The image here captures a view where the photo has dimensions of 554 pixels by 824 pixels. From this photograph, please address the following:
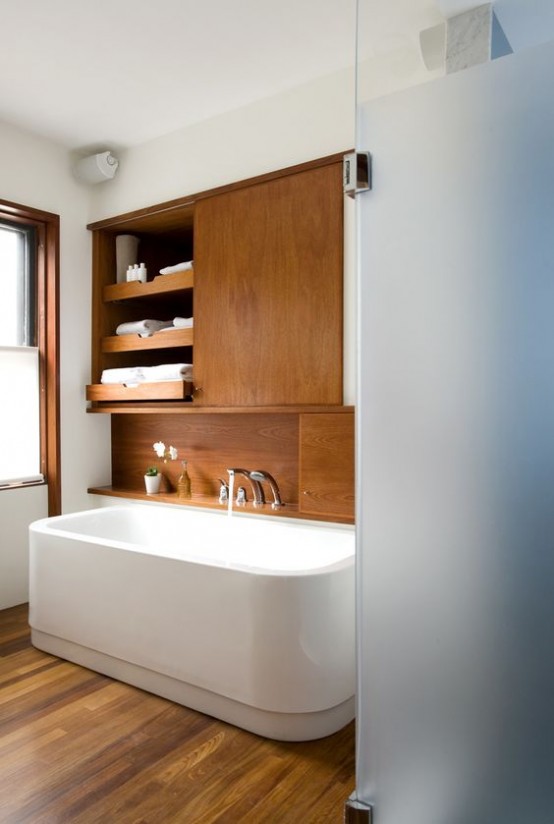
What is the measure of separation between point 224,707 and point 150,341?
1.98 meters

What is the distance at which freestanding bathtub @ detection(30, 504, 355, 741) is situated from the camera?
2.04m

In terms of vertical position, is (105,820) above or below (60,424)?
below

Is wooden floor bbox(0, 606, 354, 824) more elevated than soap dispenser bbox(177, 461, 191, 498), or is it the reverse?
soap dispenser bbox(177, 461, 191, 498)

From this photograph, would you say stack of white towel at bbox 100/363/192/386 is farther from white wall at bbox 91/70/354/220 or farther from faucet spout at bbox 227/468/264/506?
white wall at bbox 91/70/354/220

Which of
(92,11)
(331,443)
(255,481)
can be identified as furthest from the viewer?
(255,481)

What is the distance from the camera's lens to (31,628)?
114 inches

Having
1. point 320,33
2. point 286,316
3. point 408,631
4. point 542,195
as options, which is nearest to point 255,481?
point 286,316

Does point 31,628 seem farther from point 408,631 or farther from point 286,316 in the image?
point 408,631

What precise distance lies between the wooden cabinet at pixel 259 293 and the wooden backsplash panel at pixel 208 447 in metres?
0.26

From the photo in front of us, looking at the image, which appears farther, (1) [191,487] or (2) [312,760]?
(1) [191,487]

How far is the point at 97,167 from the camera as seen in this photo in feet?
11.3

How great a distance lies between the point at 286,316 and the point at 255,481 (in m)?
0.87

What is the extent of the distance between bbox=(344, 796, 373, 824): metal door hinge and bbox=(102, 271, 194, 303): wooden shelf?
2.72m

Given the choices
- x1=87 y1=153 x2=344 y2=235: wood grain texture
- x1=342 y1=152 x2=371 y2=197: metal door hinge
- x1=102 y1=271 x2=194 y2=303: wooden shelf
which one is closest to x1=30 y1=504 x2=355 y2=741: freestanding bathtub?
x1=102 y1=271 x2=194 y2=303: wooden shelf
